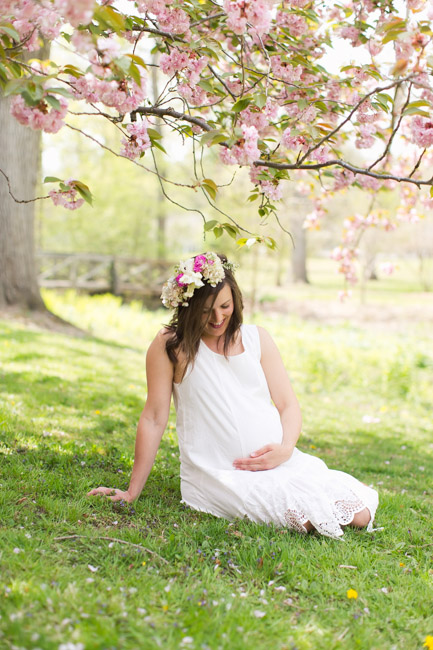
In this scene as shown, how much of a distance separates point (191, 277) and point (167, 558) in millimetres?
1276

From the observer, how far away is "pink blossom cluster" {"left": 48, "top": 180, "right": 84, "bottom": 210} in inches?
107

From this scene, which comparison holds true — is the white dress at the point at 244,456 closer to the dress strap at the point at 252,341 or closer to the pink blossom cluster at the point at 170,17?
the dress strap at the point at 252,341

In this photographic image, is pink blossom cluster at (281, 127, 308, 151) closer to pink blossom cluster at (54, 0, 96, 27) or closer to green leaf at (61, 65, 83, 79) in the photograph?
green leaf at (61, 65, 83, 79)

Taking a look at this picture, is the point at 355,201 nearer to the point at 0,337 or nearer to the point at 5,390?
the point at 0,337

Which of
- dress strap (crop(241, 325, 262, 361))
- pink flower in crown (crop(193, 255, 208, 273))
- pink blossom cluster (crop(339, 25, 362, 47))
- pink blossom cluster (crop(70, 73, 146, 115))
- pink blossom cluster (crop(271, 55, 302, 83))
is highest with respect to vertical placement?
pink blossom cluster (crop(339, 25, 362, 47))

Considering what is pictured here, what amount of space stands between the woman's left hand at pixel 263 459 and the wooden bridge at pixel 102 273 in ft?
40.0

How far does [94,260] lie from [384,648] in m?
14.3

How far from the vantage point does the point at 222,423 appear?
2977 millimetres

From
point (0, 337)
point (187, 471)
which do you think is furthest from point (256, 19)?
point (0, 337)

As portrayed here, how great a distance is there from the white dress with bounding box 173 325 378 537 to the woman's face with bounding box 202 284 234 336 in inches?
5.1

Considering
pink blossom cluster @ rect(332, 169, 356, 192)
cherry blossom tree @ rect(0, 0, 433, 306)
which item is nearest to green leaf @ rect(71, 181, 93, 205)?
cherry blossom tree @ rect(0, 0, 433, 306)

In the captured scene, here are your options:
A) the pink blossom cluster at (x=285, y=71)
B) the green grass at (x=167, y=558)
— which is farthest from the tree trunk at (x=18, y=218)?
the pink blossom cluster at (x=285, y=71)

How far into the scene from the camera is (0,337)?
23.1ft

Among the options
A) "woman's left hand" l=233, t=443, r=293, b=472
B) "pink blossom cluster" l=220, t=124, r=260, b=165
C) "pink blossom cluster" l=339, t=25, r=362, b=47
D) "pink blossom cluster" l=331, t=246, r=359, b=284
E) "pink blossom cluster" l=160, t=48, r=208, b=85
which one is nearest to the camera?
"pink blossom cluster" l=220, t=124, r=260, b=165
